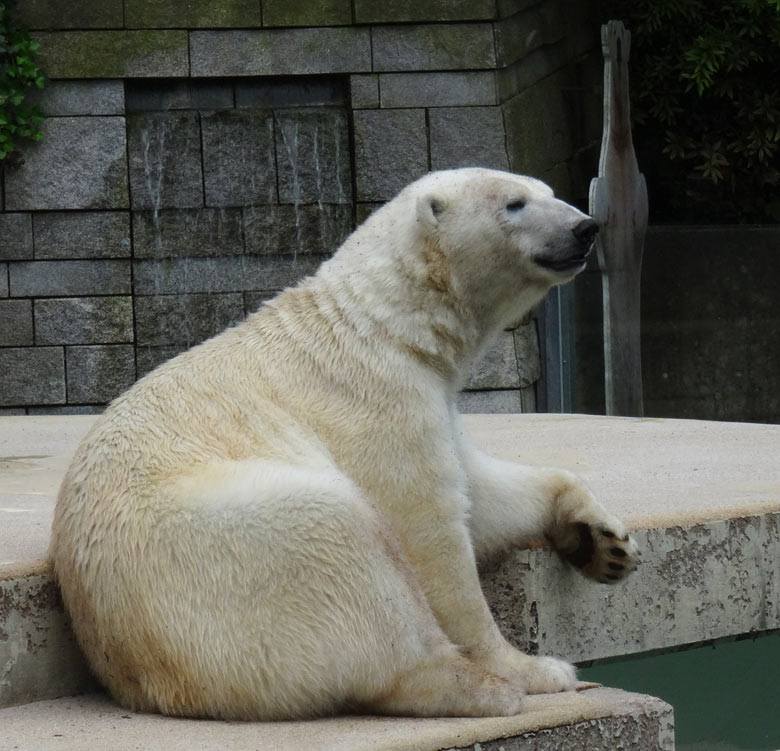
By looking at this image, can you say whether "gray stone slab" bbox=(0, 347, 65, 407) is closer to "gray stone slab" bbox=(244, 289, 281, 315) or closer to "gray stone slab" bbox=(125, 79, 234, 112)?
"gray stone slab" bbox=(244, 289, 281, 315)

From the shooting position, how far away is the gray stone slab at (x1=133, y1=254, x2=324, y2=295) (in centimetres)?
703

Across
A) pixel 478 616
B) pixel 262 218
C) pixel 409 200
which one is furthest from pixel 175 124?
pixel 478 616

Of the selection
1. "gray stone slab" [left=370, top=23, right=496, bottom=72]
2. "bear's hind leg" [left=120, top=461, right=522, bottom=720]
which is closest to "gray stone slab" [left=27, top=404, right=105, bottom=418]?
"gray stone slab" [left=370, top=23, right=496, bottom=72]

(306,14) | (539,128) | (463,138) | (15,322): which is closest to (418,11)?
(306,14)

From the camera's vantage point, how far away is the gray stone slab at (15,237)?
6.85 metres

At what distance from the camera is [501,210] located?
2.56 m

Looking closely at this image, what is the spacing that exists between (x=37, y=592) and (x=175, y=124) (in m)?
4.95

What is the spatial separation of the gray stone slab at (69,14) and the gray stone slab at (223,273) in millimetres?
1197

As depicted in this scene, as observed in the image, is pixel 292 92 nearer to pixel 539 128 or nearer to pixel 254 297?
Result: pixel 254 297

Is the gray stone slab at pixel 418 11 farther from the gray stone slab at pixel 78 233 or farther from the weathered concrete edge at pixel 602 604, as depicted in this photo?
the weathered concrete edge at pixel 602 604

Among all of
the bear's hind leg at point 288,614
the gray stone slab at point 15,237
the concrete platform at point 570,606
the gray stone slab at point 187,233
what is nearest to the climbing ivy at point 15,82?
the gray stone slab at point 15,237

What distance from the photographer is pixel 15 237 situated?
6855 millimetres

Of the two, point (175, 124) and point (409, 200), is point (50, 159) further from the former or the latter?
point (409, 200)

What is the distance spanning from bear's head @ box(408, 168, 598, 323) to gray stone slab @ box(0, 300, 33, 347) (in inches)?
184
